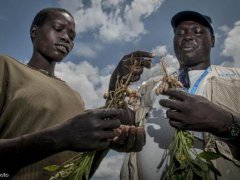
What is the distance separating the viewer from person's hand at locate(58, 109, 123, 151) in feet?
5.31

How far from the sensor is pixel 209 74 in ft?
11.6

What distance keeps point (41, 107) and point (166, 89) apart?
924mm

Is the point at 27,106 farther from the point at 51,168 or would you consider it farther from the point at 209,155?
the point at 209,155

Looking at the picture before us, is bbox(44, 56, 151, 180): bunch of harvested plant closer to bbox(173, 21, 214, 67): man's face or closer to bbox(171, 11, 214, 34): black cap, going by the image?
bbox(173, 21, 214, 67): man's face

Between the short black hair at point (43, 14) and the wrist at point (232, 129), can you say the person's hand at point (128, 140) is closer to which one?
the wrist at point (232, 129)

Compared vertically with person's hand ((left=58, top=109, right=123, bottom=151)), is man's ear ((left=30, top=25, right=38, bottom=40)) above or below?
above

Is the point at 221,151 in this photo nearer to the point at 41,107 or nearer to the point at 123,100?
the point at 123,100

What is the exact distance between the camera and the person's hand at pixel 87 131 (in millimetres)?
1617

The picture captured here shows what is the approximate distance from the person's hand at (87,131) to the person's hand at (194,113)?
0.59 metres

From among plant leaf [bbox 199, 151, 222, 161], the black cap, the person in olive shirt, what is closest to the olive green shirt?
the person in olive shirt

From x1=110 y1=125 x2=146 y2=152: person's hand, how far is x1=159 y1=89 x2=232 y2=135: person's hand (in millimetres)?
291

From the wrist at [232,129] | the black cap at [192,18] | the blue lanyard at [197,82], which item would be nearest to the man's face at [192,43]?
the black cap at [192,18]

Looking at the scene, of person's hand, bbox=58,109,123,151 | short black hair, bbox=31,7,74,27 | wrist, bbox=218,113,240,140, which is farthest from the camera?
short black hair, bbox=31,7,74,27

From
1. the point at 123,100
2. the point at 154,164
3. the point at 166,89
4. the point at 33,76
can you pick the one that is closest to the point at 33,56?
the point at 33,76
